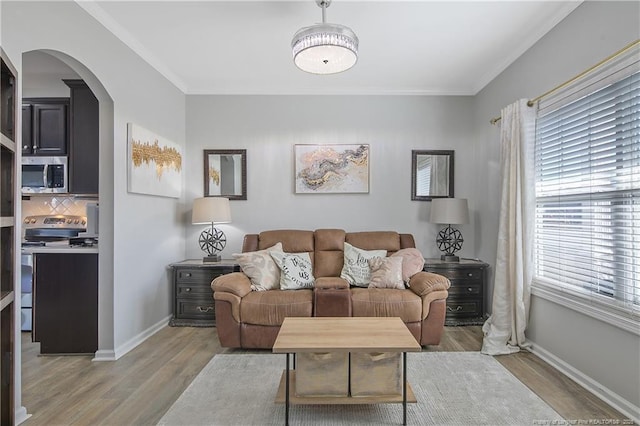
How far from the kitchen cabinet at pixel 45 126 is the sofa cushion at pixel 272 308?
2.74m

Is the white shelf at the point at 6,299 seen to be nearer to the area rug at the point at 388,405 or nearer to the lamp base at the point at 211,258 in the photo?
the area rug at the point at 388,405

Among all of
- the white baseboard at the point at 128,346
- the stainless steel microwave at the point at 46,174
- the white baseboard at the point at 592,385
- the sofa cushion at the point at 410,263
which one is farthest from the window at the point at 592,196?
the stainless steel microwave at the point at 46,174

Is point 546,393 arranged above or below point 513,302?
below

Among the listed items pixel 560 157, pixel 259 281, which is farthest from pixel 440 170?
pixel 259 281

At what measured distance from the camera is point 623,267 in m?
2.21

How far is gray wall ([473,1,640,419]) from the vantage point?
212 centimetres

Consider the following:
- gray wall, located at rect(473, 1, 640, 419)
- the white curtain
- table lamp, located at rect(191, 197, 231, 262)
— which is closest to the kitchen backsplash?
table lamp, located at rect(191, 197, 231, 262)

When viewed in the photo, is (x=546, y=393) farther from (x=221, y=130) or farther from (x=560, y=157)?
(x=221, y=130)

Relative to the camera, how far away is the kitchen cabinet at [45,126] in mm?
3744

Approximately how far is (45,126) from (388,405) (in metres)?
4.38

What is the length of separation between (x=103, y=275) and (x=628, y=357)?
3818 mm

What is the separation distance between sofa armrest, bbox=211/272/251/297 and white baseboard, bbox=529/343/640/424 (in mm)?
2601

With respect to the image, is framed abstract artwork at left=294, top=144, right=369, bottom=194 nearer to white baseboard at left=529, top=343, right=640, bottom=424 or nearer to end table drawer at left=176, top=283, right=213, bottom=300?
end table drawer at left=176, top=283, right=213, bottom=300

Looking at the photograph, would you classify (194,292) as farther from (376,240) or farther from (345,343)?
(345,343)
